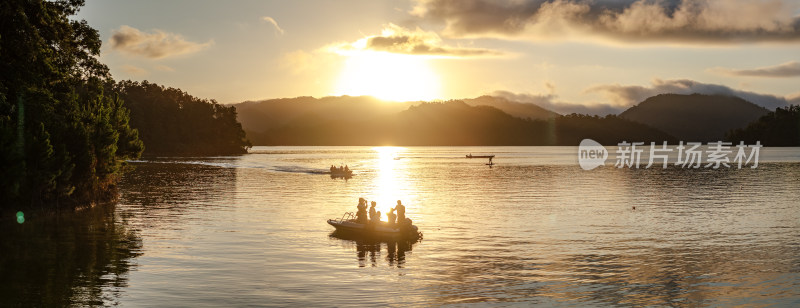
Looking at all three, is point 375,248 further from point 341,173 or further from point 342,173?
point 341,173

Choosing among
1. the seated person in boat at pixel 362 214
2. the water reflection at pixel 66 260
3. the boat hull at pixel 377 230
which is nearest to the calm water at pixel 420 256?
the water reflection at pixel 66 260

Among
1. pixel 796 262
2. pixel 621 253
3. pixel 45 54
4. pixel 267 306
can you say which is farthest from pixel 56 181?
pixel 796 262

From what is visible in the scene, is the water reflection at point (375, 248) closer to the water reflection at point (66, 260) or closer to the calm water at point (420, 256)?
the calm water at point (420, 256)

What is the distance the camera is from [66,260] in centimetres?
4231

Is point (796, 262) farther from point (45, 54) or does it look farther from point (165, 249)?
point (45, 54)

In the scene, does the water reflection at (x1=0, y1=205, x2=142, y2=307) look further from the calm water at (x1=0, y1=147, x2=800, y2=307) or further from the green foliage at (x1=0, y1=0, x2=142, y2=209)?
the green foliage at (x1=0, y1=0, x2=142, y2=209)

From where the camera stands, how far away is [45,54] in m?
58.3

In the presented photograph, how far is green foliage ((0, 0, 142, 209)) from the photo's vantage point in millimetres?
54750

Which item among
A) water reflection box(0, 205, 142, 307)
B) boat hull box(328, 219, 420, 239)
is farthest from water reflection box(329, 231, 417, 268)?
water reflection box(0, 205, 142, 307)

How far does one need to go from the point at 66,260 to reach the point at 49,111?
22.4 meters

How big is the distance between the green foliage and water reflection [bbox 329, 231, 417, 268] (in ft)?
80.7

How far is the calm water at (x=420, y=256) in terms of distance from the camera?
110 feet

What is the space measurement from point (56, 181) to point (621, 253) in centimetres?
4781

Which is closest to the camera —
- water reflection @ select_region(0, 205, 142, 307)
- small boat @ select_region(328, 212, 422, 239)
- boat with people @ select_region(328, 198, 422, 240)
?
water reflection @ select_region(0, 205, 142, 307)
